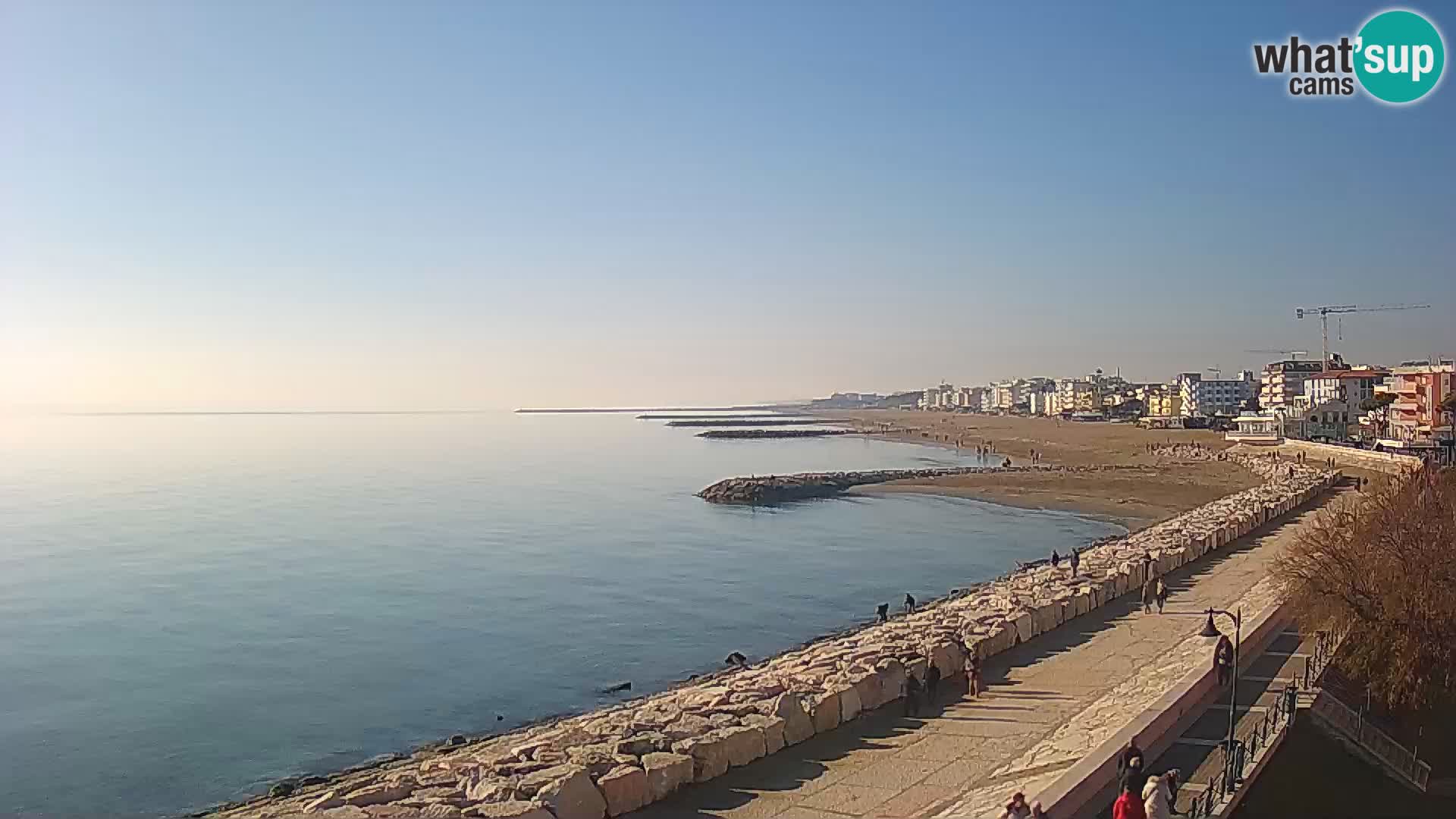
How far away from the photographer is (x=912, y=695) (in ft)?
49.3

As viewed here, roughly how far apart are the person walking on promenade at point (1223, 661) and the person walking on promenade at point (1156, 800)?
5757 millimetres

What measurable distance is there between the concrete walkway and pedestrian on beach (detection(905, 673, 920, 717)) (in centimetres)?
18

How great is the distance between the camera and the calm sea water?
59.4 ft

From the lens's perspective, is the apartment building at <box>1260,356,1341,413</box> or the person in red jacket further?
the apartment building at <box>1260,356,1341,413</box>

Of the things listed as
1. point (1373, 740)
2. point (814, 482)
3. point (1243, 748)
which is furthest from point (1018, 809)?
point (814, 482)

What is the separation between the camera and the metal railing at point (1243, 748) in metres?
10.6

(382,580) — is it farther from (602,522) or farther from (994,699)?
(994,699)

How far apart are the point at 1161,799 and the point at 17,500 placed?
241 ft

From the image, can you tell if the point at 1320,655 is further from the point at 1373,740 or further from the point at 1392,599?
the point at 1373,740

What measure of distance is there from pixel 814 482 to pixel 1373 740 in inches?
1931

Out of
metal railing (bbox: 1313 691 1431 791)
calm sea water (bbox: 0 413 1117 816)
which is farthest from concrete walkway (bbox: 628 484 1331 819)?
calm sea water (bbox: 0 413 1117 816)

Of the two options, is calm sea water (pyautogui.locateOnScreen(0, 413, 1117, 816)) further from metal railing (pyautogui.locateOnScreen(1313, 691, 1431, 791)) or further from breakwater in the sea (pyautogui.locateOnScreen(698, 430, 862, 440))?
breakwater in the sea (pyautogui.locateOnScreen(698, 430, 862, 440))

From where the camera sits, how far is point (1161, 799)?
8945 mm

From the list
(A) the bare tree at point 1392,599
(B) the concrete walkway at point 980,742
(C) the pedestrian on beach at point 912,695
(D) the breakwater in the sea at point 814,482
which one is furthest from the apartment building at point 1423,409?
(C) the pedestrian on beach at point 912,695
